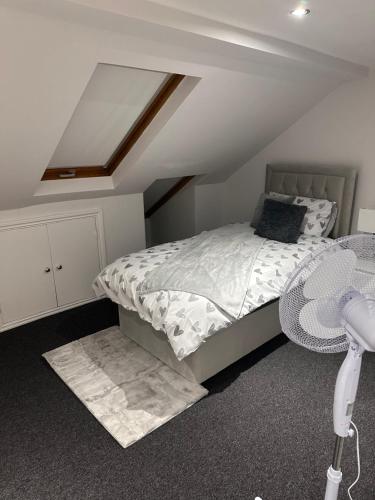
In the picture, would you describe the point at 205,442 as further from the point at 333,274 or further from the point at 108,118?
the point at 108,118

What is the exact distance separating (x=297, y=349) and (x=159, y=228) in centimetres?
279

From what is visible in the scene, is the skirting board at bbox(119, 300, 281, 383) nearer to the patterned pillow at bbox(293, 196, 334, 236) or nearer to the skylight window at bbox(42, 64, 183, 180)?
the patterned pillow at bbox(293, 196, 334, 236)

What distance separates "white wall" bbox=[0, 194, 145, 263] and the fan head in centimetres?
258

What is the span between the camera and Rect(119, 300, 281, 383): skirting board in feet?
7.68

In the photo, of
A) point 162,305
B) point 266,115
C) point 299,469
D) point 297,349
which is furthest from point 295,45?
point 299,469

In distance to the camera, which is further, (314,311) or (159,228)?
(159,228)

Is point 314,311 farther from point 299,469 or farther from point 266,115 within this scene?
point 266,115

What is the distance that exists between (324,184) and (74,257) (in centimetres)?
254

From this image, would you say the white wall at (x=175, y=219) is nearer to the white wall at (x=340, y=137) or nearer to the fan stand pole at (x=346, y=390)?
the white wall at (x=340, y=137)

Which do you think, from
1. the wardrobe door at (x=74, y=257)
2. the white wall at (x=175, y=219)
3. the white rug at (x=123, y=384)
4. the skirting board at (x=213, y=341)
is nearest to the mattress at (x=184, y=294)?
the skirting board at (x=213, y=341)

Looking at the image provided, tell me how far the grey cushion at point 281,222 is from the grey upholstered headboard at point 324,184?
0.36 metres

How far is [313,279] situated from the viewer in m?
1.10

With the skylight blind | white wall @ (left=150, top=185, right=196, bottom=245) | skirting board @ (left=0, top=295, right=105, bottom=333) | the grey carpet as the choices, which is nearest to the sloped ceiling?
the skylight blind

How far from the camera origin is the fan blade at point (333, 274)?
1.09m
